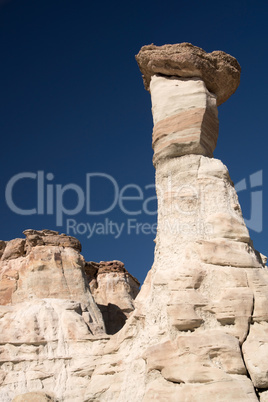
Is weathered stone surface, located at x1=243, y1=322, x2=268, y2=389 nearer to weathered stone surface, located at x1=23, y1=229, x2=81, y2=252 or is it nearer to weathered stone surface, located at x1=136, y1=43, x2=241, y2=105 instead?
weathered stone surface, located at x1=136, y1=43, x2=241, y2=105

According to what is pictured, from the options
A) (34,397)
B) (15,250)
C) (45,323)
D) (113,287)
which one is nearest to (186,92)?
(45,323)

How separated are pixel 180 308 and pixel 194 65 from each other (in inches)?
198

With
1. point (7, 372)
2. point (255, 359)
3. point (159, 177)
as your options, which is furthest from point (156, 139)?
point (7, 372)

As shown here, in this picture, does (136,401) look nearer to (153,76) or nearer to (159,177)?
(159,177)

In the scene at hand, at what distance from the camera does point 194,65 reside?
846 cm

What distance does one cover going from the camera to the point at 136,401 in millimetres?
6090

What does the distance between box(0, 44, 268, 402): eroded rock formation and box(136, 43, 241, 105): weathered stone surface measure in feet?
0.08

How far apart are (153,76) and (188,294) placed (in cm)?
502

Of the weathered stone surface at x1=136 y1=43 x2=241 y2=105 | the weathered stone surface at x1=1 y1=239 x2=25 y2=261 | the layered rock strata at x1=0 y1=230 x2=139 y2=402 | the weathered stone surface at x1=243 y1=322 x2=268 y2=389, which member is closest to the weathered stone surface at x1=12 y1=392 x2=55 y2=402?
the layered rock strata at x1=0 y1=230 x2=139 y2=402

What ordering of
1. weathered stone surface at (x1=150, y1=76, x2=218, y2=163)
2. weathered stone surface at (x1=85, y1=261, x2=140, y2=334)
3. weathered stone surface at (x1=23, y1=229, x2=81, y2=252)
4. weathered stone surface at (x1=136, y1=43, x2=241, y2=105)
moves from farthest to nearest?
weathered stone surface at (x1=85, y1=261, x2=140, y2=334), weathered stone surface at (x1=23, y1=229, x2=81, y2=252), weathered stone surface at (x1=136, y1=43, x2=241, y2=105), weathered stone surface at (x1=150, y1=76, x2=218, y2=163)

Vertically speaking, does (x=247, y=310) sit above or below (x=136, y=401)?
above

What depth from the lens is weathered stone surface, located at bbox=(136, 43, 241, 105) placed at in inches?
336

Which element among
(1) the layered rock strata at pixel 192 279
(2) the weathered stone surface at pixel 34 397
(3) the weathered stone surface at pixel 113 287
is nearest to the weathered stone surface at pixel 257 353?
(1) the layered rock strata at pixel 192 279

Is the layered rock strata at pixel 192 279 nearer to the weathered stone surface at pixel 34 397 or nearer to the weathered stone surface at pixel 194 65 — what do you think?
the weathered stone surface at pixel 194 65
